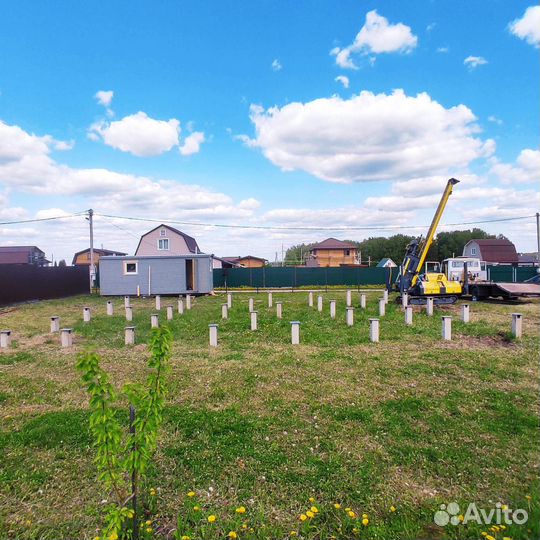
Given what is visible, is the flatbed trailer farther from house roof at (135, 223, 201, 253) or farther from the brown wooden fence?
house roof at (135, 223, 201, 253)

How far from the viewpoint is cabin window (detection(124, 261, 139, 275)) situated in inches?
850

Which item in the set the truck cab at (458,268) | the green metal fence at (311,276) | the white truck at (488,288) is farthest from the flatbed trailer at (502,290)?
the green metal fence at (311,276)

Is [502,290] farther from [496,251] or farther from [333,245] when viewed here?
[333,245]

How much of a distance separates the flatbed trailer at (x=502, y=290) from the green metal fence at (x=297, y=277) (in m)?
12.2

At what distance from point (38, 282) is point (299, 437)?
21461mm

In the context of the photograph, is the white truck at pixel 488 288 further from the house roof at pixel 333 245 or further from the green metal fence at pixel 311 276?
the house roof at pixel 333 245

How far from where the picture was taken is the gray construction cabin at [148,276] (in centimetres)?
2147

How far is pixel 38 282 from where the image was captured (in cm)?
2061

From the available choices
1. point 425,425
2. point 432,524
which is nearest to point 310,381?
point 425,425

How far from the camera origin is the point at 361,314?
513 inches

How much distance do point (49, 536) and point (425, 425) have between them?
4.05m

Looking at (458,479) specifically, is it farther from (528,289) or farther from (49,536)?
(528,289)

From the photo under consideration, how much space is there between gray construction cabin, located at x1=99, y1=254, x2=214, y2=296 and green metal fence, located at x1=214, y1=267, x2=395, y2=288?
8391 millimetres

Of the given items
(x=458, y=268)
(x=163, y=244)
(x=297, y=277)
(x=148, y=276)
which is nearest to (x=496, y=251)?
(x=458, y=268)
